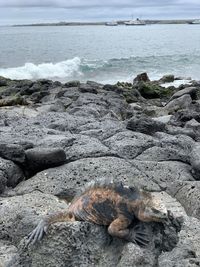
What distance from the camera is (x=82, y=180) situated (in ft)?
22.8

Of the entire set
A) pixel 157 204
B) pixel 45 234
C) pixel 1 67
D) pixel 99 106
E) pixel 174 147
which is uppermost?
pixel 157 204

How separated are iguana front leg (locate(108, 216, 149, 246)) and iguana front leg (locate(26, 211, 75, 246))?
1.60ft

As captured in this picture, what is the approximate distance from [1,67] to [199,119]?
29.7 metres

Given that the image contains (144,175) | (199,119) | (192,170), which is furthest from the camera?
(199,119)

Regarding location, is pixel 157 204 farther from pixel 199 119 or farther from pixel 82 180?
pixel 199 119

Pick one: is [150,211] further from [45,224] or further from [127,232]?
[45,224]

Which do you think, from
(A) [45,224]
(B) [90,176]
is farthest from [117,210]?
(B) [90,176]

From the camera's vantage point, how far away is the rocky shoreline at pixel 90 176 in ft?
14.3

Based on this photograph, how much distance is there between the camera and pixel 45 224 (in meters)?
4.40

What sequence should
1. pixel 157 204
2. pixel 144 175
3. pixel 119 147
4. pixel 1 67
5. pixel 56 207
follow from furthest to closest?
pixel 1 67, pixel 119 147, pixel 144 175, pixel 56 207, pixel 157 204

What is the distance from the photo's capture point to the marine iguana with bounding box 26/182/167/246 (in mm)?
4090

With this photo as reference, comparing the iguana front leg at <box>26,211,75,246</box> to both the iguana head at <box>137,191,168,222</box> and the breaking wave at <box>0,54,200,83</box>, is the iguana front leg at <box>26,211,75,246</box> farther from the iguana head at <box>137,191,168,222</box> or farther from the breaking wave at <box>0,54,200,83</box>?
the breaking wave at <box>0,54,200,83</box>

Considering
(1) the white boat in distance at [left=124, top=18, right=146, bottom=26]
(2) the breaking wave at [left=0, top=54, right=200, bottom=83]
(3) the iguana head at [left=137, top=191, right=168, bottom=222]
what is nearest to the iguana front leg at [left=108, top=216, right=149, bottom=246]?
(3) the iguana head at [left=137, top=191, right=168, bottom=222]

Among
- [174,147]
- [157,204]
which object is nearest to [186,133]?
[174,147]
